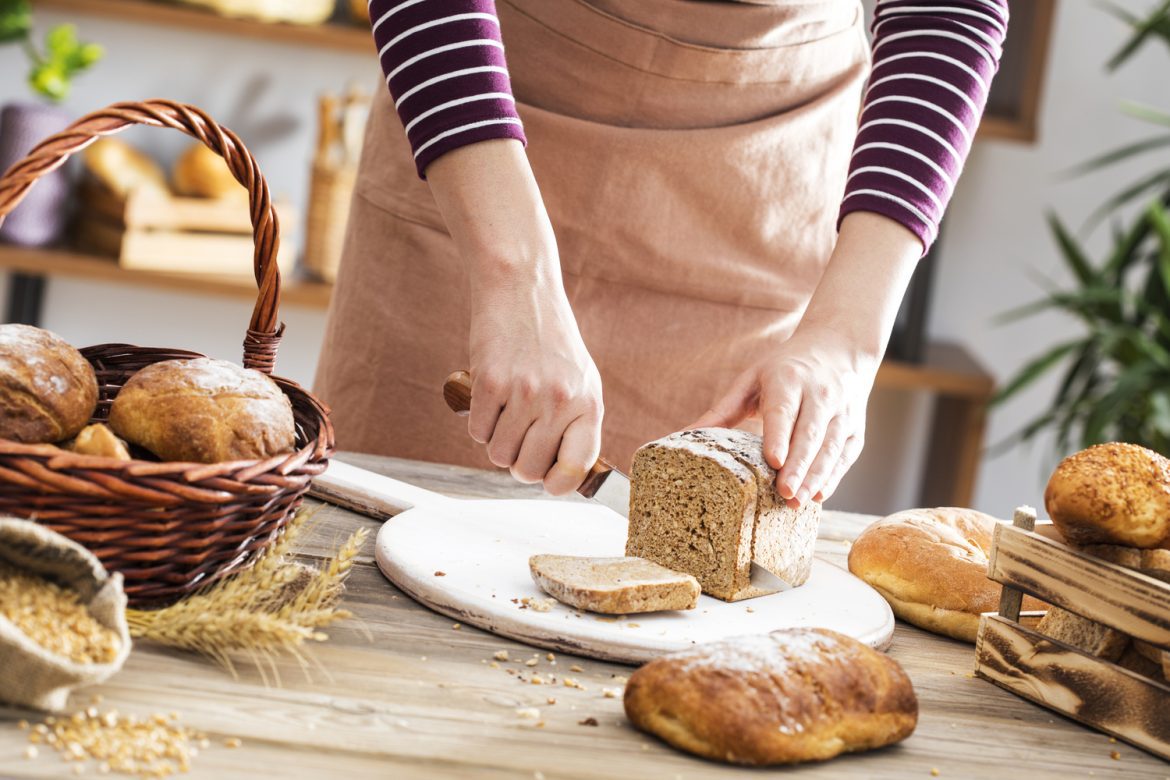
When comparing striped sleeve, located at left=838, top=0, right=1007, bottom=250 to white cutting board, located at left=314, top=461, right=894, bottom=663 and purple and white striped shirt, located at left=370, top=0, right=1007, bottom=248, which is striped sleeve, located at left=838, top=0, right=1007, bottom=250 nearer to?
purple and white striped shirt, located at left=370, top=0, right=1007, bottom=248

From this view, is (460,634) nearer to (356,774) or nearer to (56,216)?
(356,774)

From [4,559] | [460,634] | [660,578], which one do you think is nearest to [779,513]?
[660,578]

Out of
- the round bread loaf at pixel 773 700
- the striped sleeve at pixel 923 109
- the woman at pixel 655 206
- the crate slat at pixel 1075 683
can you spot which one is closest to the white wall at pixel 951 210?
the woman at pixel 655 206

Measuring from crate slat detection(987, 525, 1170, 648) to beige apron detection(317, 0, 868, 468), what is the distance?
0.58 metres

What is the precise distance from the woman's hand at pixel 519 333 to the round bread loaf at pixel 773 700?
11.5 inches

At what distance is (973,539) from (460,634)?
0.54 metres

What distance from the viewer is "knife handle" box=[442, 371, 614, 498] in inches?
46.2

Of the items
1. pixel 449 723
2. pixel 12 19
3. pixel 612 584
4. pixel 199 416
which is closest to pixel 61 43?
pixel 12 19

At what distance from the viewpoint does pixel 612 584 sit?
38.8 inches

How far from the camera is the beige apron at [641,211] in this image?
55.9 inches

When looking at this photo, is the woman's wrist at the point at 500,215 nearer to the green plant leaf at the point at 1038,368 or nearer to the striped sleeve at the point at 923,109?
the striped sleeve at the point at 923,109

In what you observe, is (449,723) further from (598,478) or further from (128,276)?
(128,276)

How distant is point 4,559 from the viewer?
29.1 inches

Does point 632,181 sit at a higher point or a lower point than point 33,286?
higher
